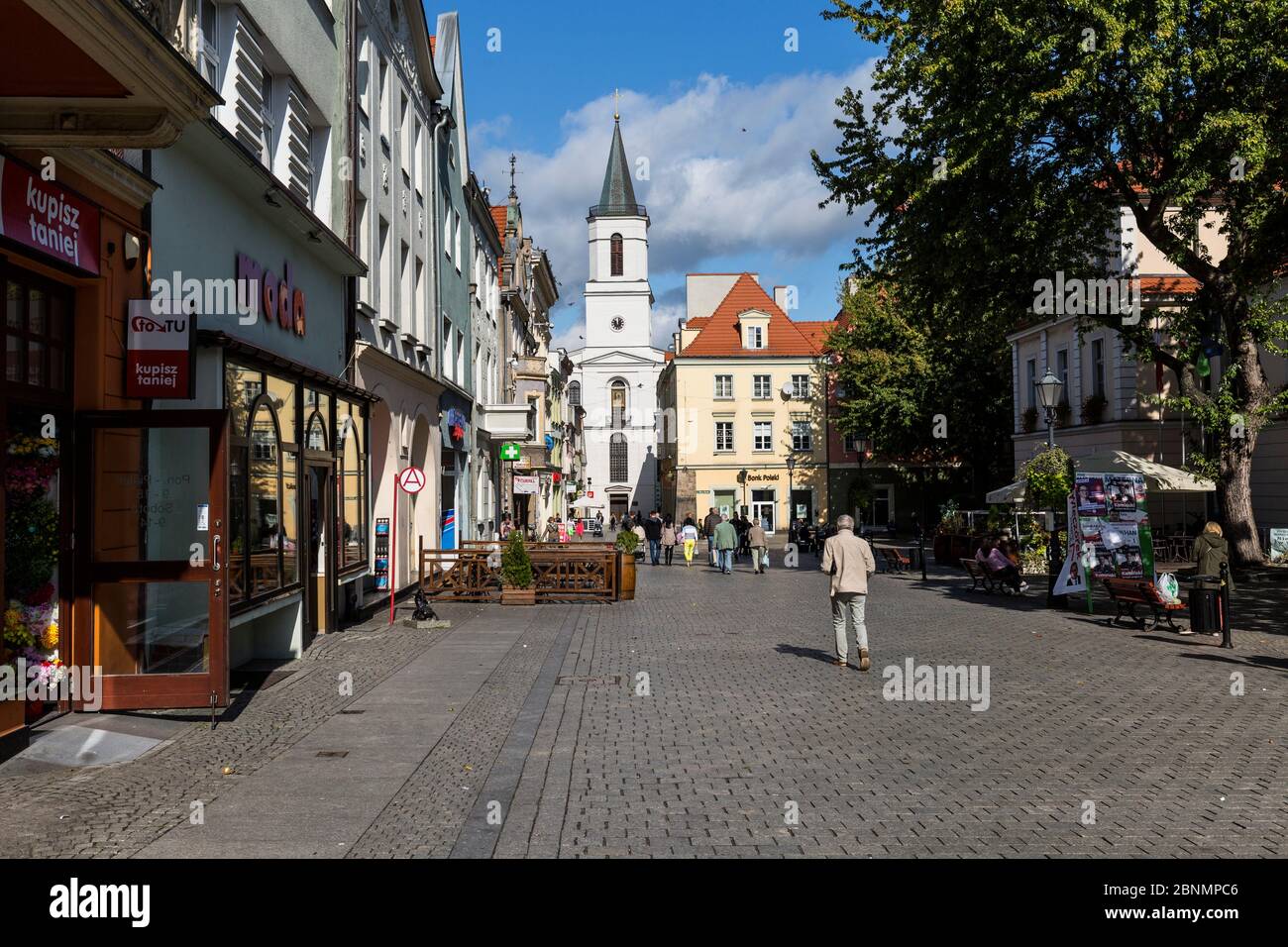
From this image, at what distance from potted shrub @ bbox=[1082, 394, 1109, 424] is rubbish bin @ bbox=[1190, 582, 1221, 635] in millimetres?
20997

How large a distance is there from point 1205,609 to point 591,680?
29.9 feet

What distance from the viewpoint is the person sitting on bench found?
72.5ft

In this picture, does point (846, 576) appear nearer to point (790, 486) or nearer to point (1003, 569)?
point (1003, 569)

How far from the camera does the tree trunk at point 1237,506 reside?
23172 millimetres

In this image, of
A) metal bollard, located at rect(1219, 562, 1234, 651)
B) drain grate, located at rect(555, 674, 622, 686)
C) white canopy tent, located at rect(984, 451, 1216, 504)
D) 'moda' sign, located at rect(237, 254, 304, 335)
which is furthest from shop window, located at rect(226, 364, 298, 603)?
white canopy tent, located at rect(984, 451, 1216, 504)

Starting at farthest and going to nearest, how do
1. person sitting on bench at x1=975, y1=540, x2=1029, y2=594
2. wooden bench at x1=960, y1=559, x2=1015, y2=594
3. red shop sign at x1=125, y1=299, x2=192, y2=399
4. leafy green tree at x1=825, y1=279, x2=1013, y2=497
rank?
leafy green tree at x1=825, y1=279, x2=1013, y2=497
wooden bench at x1=960, y1=559, x2=1015, y2=594
person sitting on bench at x1=975, y1=540, x2=1029, y2=594
red shop sign at x1=125, y1=299, x2=192, y2=399

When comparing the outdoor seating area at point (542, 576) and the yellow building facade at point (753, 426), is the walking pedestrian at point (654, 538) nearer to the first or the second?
the outdoor seating area at point (542, 576)

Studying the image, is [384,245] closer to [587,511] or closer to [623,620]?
[623,620]

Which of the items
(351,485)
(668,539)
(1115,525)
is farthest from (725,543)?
(351,485)

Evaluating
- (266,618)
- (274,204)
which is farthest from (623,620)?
(274,204)

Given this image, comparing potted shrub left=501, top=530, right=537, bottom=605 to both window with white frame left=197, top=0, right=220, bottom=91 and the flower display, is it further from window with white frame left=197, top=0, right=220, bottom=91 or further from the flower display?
the flower display

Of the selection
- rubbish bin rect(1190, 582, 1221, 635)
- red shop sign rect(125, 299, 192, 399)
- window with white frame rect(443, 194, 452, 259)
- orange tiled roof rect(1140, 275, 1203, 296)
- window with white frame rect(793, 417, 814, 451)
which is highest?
window with white frame rect(443, 194, 452, 259)

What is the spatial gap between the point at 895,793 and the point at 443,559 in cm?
1546

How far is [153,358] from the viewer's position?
916 cm
